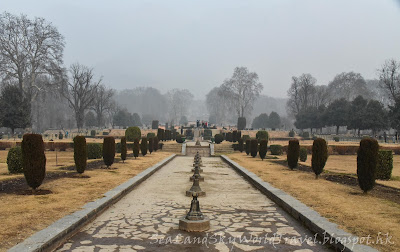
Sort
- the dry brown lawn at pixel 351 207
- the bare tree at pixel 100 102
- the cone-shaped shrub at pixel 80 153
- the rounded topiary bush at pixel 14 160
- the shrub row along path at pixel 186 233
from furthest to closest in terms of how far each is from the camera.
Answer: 1. the bare tree at pixel 100 102
2. the rounded topiary bush at pixel 14 160
3. the cone-shaped shrub at pixel 80 153
4. the dry brown lawn at pixel 351 207
5. the shrub row along path at pixel 186 233

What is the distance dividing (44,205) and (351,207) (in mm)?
6670

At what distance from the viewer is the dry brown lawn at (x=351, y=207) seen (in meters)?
5.28

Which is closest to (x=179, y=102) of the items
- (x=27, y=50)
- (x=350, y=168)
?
(x=27, y=50)

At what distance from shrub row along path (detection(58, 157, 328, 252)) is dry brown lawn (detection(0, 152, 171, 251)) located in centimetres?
69

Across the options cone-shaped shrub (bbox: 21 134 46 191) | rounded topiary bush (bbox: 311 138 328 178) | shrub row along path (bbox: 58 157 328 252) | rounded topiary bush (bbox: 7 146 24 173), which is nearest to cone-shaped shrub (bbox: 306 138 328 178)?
rounded topiary bush (bbox: 311 138 328 178)

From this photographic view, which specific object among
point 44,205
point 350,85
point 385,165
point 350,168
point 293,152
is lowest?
point 350,168

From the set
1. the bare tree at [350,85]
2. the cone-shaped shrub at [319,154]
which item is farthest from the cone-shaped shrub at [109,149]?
the bare tree at [350,85]

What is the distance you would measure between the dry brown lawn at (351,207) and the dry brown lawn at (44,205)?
201 inches

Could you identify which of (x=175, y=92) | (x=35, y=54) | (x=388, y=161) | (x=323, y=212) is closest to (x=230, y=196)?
(x=323, y=212)

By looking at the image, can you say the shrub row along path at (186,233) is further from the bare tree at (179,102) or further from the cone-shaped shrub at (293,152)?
the bare tree at (179,102)

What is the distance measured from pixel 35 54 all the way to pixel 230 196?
42.7 m

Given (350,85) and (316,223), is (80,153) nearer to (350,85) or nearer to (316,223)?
(316,223)

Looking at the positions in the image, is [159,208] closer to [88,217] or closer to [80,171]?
[88,217]

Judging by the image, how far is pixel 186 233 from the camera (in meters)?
5.48
